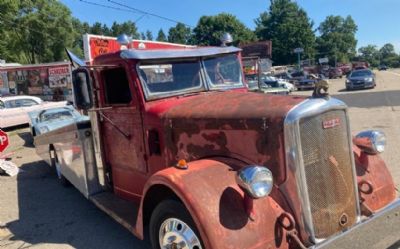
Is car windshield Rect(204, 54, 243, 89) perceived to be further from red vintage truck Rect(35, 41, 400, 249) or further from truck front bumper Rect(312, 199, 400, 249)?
truck front bumper Rect(312, 199, 400, 249)

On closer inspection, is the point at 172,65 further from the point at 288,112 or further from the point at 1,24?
the point at 1,24

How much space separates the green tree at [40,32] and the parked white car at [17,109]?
101 ft

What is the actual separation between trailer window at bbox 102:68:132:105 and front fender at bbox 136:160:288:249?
1.62m

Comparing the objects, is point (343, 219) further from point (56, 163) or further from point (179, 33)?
point (179, 33)

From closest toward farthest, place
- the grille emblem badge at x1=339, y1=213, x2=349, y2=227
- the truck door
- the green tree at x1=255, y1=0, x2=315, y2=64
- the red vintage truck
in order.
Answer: the red vintage truck, the grille emblem badge at x1=339, y1=213, x2=349, y2=227, the truck door, the green tree at x1=255, y1=0, x2=315, y2=64

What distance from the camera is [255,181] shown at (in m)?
2.88

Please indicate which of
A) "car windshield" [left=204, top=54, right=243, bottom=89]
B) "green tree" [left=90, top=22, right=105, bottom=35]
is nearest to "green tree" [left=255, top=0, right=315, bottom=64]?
"green tree" [left=90, top=22, right=105, bottom=35]

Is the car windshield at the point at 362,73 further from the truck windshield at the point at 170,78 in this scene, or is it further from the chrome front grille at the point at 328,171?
the chrome front grille at the point at 328,171

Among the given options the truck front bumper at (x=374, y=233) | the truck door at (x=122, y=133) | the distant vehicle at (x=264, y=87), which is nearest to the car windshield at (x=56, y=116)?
the distant vehicle at (x=264, y=87)

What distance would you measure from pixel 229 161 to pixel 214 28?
7270 centimetres

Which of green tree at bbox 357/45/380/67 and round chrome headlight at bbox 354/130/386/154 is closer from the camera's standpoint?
round chrome headlight at bbox 354/130/386/154

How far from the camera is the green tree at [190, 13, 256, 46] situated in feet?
241

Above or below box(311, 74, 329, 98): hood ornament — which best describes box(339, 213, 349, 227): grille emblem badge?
below

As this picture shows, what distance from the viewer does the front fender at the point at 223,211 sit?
2914mm
